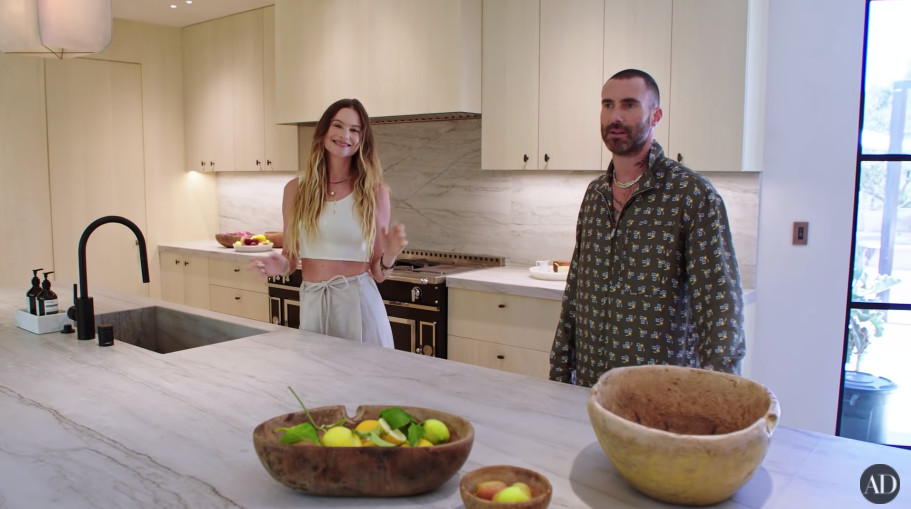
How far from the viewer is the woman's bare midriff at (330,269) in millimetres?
2650

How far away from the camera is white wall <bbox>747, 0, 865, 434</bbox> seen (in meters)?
3.04

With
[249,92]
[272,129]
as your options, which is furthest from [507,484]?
[249,92]

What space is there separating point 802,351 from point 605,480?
7.95 ft

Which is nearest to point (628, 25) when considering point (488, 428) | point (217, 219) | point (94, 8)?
point (94, 8)

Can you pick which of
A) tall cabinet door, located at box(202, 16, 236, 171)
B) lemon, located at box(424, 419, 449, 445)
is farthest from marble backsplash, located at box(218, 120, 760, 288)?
lemon, located at box(424, 419, 449, 445)

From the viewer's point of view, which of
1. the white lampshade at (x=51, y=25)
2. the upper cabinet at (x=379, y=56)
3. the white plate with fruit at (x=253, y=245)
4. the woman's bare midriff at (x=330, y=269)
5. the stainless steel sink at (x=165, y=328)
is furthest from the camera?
the white plate with fruit at (x=253, y=245)

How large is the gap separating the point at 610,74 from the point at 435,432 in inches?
100

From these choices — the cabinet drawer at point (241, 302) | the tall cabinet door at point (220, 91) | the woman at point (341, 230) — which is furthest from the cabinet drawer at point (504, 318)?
the tall cabinet door at point (220, 91)

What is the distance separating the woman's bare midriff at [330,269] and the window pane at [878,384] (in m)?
2.26

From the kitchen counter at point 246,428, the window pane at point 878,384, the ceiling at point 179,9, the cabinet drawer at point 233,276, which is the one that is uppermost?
the ceiling at point 179,9

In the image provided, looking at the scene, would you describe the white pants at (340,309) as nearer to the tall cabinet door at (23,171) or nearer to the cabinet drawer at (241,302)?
the cabinet drawer at (241,302)

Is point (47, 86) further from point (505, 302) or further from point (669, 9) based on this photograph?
point (669, 9)

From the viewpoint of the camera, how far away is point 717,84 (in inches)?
119

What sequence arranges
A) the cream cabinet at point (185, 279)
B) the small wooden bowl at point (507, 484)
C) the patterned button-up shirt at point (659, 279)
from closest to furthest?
the small wooden bowl at point (507, 484), the patterned button-up shirt at point (659, 279), the cream cabinet at point (185, 279)
